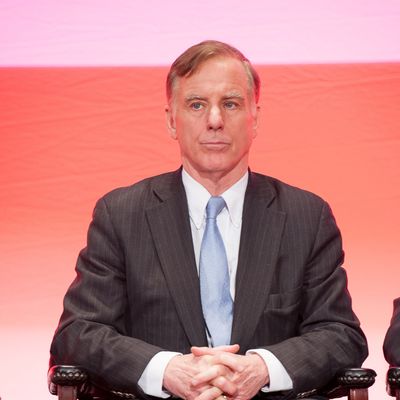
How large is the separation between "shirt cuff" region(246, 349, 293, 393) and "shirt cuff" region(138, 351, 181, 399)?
282mm

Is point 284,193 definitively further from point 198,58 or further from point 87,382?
point 87,382

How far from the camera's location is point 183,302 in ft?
10.8

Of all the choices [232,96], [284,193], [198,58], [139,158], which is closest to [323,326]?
[284,193]

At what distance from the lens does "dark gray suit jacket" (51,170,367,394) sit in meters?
3.22

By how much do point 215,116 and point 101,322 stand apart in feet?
2.36

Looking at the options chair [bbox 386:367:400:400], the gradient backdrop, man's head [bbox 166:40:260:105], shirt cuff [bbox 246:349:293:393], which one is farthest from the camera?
the gradient backdrop

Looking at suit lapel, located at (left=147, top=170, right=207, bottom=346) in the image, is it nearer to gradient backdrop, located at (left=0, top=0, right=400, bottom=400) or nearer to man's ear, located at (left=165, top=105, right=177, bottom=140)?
man's ear, located at (left=165, top=105, right=177, bottom=140)

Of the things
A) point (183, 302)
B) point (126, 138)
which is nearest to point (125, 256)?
point (183, 302)

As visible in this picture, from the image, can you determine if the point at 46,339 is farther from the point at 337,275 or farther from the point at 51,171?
the point at 337,275

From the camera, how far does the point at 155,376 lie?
315cm

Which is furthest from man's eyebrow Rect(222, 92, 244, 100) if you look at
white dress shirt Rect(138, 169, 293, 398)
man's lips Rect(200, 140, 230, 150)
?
white dress shirt Rect(138, 169, 293, 398)

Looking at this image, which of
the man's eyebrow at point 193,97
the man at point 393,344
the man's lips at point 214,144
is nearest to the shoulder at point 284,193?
the man's lips at point 214,144

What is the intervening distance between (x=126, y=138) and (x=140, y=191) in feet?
2.48

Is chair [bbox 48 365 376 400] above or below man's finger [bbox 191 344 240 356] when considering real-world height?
below
